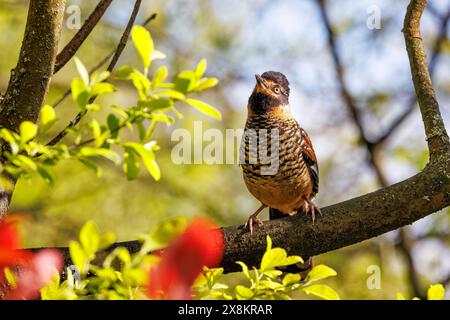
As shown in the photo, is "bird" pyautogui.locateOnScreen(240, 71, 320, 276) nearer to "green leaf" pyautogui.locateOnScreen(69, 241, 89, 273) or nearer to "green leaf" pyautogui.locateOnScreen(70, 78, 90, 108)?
"green leaf" pyautogui.locateOnScreen(70, 78, 90, 108)

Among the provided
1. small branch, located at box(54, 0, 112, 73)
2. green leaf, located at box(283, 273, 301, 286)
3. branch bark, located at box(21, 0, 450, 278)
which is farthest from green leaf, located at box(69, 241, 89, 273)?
small branch, located at box(54, 0, 112, 73)

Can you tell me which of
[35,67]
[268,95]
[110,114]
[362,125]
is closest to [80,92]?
[110,114]

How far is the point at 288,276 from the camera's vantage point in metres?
1.44

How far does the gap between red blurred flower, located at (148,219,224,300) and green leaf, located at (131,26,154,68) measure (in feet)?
1.54

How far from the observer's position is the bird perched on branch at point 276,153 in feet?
12.6

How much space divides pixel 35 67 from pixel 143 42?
106cm

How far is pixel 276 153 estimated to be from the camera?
387 cm

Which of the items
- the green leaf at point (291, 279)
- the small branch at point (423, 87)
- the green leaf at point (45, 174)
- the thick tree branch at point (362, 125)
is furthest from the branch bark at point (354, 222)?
the thick tree branch at point (362, 125)

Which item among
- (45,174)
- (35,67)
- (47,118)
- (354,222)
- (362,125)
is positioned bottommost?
(45,174)

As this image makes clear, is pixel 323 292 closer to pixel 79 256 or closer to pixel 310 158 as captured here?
pixel 79 256

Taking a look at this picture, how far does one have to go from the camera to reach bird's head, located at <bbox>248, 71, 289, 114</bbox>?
3988 millimetres

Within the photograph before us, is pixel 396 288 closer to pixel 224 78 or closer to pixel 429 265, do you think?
pixel 429 265

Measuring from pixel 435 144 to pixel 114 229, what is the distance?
13.7 feet
